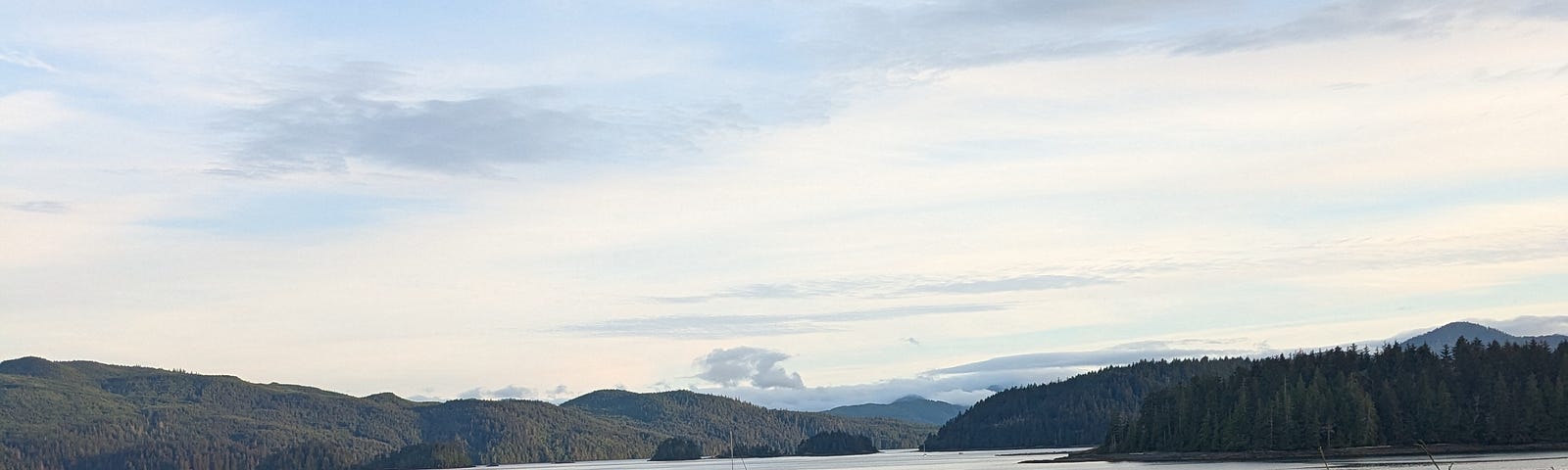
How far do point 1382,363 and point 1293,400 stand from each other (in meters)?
25.9

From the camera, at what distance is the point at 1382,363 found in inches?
7165

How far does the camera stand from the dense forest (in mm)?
155013

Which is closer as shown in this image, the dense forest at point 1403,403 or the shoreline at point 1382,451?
the shoreline at point 1382,451

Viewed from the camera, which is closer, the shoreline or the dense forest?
the shoreline

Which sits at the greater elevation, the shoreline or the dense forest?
the dense forest

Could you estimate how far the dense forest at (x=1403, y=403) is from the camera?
155 meters

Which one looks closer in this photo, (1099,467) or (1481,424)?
(1481,424)

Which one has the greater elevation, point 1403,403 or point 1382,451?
point 1403,403

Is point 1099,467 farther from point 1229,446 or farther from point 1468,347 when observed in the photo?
point 1468,347

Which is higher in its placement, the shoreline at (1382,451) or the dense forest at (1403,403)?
the dense forest at (1403,403)

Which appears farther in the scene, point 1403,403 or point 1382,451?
point 1403,403

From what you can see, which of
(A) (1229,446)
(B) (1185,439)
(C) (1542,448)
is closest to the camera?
(C) (1542,448)

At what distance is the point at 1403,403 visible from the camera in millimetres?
165500

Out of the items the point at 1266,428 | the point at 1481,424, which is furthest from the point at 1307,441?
the point at 1481,424
